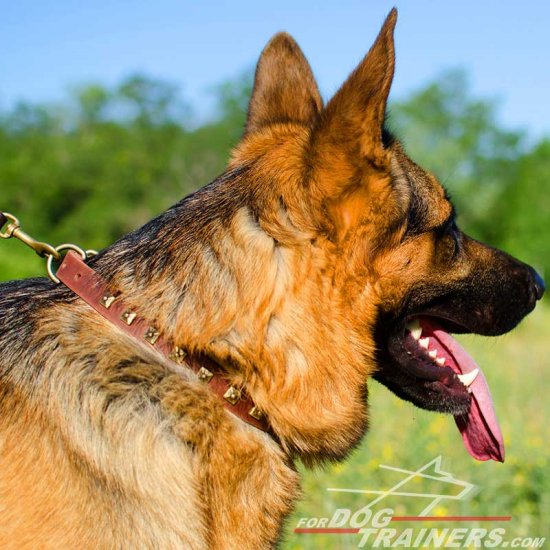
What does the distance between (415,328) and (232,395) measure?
1170mm

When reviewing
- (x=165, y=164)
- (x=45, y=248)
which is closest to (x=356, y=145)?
(x=45, y=248)

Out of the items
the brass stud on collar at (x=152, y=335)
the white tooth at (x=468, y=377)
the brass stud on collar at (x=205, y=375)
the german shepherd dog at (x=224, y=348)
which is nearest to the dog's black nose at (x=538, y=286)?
the white tooth at (x=468, y=377)

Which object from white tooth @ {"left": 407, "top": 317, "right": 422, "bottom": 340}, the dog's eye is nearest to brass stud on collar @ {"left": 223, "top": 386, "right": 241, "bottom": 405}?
white tooth @ {"left": 407, "top": 317, "right": 422, "bottom": 340}

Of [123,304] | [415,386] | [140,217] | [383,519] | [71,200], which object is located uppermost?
[71,200]

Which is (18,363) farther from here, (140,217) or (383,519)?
(140,217)

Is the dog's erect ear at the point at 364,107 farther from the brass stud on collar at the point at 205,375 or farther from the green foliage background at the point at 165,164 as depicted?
the green foliage background at the point at 165,164

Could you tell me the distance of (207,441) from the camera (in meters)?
2.58

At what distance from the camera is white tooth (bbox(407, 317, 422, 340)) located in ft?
11.1

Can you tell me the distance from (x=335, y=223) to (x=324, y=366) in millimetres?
566

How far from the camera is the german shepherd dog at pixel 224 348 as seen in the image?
244 cm

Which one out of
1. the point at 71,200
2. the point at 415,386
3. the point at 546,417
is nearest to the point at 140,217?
the point at 71,200

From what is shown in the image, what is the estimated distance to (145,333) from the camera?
263 centimetres
